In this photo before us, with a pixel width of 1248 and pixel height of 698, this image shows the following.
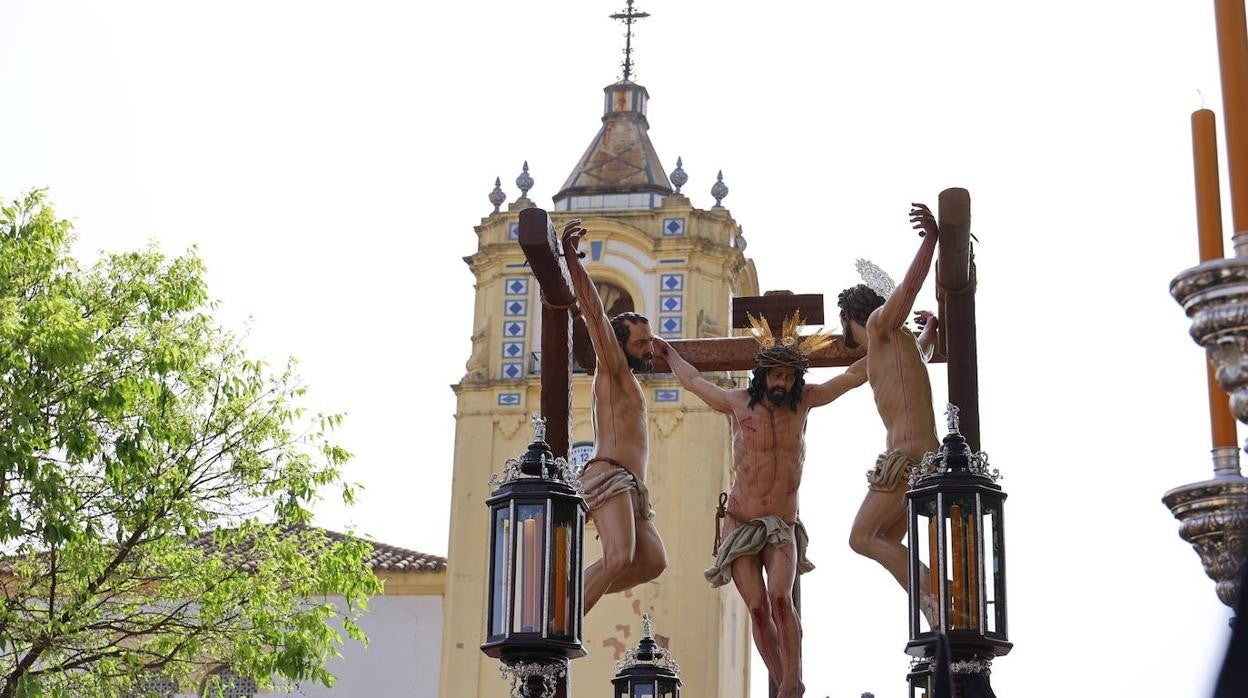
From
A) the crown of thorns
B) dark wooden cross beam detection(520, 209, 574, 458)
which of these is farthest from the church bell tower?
dark wooden cross beam detection(520, 209, 574, 458)

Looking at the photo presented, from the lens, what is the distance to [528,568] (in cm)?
741

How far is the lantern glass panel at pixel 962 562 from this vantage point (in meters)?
7.27

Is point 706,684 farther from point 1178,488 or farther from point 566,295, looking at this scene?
point 1178,488

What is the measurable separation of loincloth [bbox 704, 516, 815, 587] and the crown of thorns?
2.60ft

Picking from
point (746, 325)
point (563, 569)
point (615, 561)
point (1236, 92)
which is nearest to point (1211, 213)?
point (1236, 92)

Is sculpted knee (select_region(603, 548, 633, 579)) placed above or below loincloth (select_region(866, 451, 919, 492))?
below

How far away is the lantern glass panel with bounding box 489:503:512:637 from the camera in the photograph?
7.43 meters

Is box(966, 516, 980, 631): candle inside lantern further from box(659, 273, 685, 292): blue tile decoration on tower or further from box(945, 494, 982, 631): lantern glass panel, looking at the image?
box(659, 273, 685, 292): blue tile decoration on tower

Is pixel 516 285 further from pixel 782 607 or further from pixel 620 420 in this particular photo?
pixel 782 607

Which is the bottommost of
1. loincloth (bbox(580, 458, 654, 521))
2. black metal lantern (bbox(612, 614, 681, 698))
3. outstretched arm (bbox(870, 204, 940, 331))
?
black metal lantern (bbox(612, 614, 681, 698))

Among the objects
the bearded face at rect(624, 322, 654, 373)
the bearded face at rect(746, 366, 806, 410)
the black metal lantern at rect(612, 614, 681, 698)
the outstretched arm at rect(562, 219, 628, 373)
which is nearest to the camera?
the outstretched arm at rect(562, 219, 628, 373)

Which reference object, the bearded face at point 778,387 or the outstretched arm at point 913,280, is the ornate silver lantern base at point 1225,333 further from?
the bearded face at point 778,387

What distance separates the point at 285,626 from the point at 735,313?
23.5 ft

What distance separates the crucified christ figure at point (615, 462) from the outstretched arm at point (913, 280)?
134 centimetres
